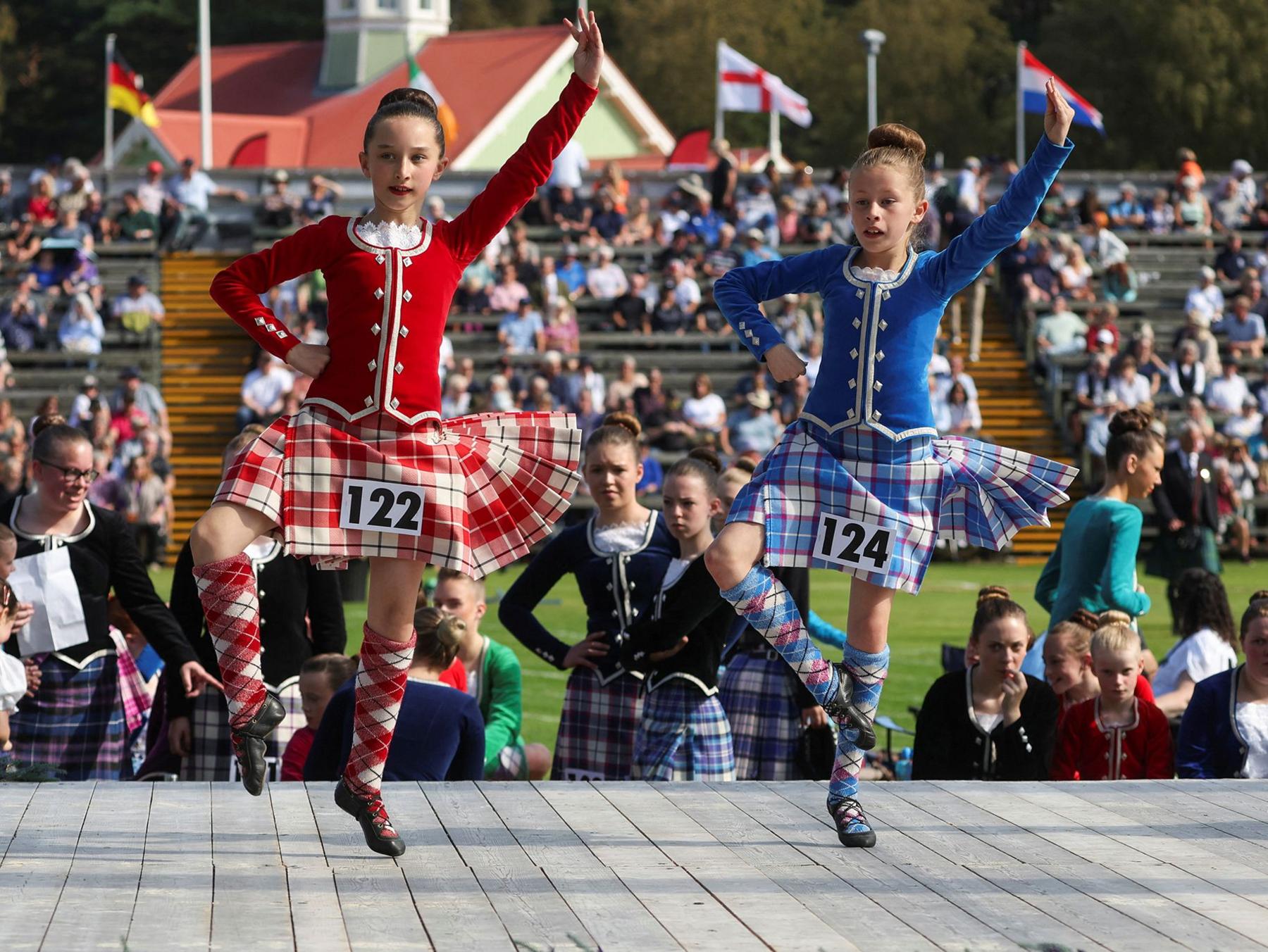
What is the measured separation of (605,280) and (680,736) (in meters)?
18.6

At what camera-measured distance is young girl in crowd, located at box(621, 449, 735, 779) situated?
6.87 m

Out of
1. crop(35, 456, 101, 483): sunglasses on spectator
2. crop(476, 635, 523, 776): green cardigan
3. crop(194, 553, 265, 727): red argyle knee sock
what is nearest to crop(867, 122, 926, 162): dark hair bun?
crop(194, 553, 265, 727): red argyle knee sock

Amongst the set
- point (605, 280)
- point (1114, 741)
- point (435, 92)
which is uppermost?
point (435, 92)

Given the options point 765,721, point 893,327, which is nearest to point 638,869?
point 893,327

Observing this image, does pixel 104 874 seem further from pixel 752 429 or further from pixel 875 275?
pixel 752 429

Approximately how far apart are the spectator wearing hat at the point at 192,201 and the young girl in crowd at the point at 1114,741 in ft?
72.2

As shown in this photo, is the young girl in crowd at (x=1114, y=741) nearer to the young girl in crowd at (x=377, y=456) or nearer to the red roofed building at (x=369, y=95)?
the young girl in crowd at (x=377, y=456)

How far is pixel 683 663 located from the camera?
22.8ft

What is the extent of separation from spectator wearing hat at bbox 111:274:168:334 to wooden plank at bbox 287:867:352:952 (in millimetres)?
20308

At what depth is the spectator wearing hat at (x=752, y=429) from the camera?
21.3 metres

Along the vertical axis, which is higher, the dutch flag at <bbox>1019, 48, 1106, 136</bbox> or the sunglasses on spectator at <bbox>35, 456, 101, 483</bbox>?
the dutch flag at <bbox>1019, 48, 1106, 136</bbox>

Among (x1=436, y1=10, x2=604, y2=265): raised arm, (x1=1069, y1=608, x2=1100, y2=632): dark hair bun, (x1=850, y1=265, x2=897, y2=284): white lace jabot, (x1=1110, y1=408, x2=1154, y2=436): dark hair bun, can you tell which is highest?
(x1=436, y1=10, x2=604, y2=265): raised arm

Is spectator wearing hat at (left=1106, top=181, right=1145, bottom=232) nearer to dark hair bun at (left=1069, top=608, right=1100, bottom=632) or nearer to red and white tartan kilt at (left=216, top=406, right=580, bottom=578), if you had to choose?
dark hair bun at (left=1069, top=608, right=1100, bottom=632)

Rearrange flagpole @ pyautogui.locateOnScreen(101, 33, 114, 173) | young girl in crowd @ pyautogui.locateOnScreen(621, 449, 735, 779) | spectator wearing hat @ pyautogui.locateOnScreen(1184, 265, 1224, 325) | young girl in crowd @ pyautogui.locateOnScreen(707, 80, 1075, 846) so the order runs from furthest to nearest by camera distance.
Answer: flagpole @ pyautogui.locateOnScreen(101, 33, 114, 173) < spectator wearing hat @ pyautogui.locateOnScreen(1184, 265, 1224, 325) < young girl in crowd @ pyautogui.locateOnScreen(621, 449, 735, 779) < young girl in crowd @ pyautogui.locateOnScreen(707, 80, 1075, 846)
